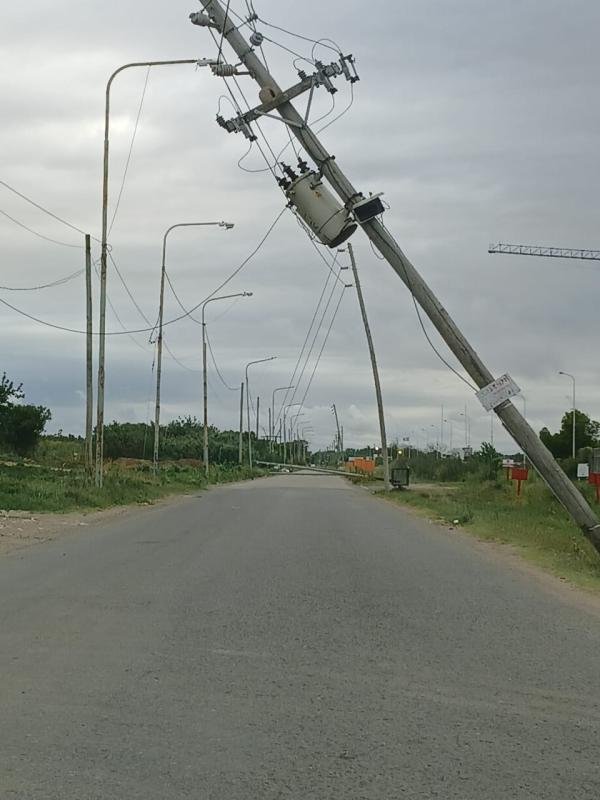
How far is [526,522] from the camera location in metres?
25.9

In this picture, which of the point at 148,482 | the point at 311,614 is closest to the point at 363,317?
the point at 148,482

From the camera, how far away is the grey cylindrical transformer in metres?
17.7

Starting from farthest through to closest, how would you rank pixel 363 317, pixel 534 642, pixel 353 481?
1. pixel 353 481
2. pixel 363 317
3. pixel 534 642

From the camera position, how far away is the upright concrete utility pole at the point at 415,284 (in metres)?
15.6

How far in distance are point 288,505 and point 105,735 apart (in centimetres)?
2790

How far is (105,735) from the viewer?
6152 mm

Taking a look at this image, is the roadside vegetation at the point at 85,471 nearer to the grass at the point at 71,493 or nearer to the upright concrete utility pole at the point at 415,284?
the grass at the point at 71,493

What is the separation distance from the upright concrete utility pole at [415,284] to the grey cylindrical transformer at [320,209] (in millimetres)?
204

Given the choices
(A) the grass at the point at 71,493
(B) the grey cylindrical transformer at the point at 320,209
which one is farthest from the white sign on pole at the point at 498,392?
(A) the grass at the point at 71,493

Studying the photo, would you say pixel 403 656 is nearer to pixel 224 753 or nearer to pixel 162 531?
pixel 224 753

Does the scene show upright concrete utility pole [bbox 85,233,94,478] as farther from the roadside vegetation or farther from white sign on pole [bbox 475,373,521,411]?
white sign on pole [bbox 475,373,521,411]

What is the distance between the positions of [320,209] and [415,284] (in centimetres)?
217

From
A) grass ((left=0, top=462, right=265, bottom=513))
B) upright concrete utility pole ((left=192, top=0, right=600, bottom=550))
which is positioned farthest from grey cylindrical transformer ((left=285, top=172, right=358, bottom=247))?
grass ((left=0, top=462, right=265, bottom=513))

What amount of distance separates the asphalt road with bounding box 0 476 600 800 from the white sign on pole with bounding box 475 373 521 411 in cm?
279
